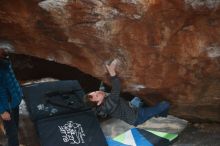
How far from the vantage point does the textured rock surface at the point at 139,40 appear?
3.62m

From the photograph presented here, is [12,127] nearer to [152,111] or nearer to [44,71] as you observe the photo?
[152,111]

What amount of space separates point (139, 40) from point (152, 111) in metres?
0.89

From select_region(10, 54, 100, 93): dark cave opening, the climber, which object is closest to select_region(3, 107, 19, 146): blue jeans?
the climber

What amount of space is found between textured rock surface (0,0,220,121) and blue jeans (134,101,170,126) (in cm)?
9

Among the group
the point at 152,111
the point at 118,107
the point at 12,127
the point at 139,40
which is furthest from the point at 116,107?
the point at 12,127

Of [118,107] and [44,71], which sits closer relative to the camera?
[118,107]

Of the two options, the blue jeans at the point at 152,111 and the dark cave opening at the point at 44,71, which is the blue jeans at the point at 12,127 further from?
the dark cave opening at the point at 44,71

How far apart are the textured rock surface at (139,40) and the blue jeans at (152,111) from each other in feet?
0.30

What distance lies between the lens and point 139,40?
3.80 metres

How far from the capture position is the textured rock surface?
3621mm

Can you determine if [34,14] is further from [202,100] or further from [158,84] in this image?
[202,100]

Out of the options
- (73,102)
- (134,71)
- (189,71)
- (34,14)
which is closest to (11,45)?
(34,14)

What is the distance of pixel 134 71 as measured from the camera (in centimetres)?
405

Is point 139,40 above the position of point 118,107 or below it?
above
